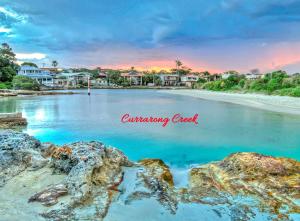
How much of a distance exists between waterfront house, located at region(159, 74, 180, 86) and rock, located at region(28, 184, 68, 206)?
112205mm

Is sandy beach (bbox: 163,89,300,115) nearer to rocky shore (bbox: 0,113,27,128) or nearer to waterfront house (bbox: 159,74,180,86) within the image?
rocky shore (bbox: 0,113,27,128)

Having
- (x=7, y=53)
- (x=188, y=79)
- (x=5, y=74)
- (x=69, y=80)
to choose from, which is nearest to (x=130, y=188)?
(x=5, y=74)

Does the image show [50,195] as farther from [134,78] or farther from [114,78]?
Answer: [134,78]

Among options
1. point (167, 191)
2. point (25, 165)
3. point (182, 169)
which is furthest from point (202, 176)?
point (25, 165)

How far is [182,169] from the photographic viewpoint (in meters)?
8.51

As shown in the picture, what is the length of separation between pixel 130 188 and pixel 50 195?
1.56 m

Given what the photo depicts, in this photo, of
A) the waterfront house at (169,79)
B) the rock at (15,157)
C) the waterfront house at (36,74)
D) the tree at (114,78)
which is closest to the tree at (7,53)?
the waterfront house at (36,74)

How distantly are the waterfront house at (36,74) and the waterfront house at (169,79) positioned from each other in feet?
152

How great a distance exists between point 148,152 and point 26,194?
6.83 metres

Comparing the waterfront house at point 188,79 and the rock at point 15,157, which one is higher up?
the waterfront house at point 188,79

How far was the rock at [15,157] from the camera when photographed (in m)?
6.19

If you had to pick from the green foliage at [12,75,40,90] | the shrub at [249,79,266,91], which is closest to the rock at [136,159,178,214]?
the shrub at [249,79,266,91]

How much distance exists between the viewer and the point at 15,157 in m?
6.76

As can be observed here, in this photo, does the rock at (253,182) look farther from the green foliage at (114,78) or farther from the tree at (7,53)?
the green foliage at (114,78)
